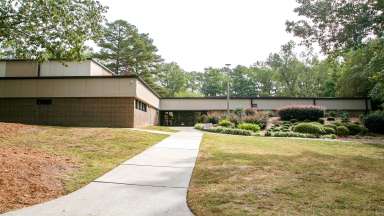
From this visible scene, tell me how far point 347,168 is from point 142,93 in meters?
15.6

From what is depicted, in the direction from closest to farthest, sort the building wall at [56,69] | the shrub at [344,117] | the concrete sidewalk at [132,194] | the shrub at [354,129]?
the concrete sidewalk at [132,194], the building wall at [56,69], the shrub at [354,129], the shrub at [344,117]

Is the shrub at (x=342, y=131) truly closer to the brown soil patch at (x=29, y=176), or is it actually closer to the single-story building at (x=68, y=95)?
the single-story building at (x=68, y=95)

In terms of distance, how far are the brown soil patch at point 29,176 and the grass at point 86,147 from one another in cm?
29

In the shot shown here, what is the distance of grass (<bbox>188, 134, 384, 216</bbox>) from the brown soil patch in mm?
2755

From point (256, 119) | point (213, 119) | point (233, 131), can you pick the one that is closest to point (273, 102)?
point (213, 119)

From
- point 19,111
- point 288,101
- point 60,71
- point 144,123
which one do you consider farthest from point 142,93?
point 288,101

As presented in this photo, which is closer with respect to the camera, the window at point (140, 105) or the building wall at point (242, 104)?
the window at point (140, 105)

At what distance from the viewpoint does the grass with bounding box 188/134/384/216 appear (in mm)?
4902

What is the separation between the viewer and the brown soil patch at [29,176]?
519 cm

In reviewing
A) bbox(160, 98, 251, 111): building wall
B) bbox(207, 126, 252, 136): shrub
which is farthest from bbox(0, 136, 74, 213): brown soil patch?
bbox(160, 98, 251, 111): building wall

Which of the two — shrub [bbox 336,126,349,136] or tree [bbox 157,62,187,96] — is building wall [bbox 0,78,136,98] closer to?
shrub [bbox 336,126,349,136]

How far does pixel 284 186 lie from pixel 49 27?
10.1 m

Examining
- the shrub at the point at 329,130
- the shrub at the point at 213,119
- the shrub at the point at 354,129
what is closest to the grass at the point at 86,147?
the shrub at the point at 329,130

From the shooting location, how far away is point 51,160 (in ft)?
25.7
